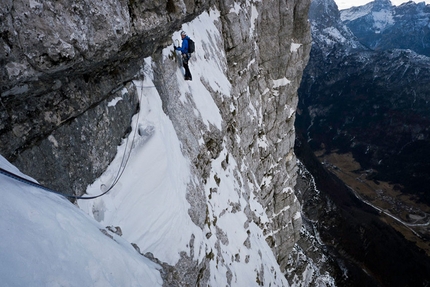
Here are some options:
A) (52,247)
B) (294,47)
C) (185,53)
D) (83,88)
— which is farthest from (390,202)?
(52,247)

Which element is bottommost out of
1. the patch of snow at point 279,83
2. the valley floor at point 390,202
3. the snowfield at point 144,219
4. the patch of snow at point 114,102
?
the valley floor at point 390,202

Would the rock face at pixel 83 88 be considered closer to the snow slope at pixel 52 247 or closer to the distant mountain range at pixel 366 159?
the snow slope at pixel 52 247

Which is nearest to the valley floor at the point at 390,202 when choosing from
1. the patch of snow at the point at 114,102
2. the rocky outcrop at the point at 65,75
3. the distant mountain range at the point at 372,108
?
the distant mountain range at the point at 372,108

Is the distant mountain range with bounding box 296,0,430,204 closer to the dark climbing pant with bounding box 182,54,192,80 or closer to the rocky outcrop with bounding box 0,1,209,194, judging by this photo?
the dark climbing pant with bounding box 182,54,192,80

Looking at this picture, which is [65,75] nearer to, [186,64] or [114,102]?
[114,102]

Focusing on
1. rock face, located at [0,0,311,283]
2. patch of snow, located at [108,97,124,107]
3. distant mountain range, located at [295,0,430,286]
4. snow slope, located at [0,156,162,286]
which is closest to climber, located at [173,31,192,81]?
rock face, located at [0,0,311,283]

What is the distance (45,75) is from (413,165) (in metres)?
143

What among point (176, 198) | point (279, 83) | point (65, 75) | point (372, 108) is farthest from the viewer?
point (372, 108)

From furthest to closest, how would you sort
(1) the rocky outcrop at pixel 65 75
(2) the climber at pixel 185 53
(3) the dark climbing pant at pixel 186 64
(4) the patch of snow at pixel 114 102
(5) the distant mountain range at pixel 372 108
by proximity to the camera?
1. (5) the distant mountain range at pixel 372 108
2. (3) the dark climbing pant at pixel 186 64
3. (2) the climber at pixel 185 53
4. (4) the patch of snow at pixel 114 102
5. (1) the rocky outcrop at pixel 65 75

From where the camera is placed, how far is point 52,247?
406 cm

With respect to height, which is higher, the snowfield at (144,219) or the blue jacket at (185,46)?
the blue jacket at (185,46)

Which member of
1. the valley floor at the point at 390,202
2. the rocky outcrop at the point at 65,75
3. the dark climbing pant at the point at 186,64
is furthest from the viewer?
the valley floor at the point at 390,202

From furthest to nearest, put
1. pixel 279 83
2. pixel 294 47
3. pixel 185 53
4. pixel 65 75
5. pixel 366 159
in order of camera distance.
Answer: pixel 366 159, pixel 279 83, pixel 294 47, pixel 185 53, pixel 65 75

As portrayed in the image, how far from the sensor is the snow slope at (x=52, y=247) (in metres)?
3.55
